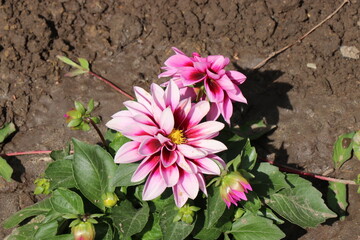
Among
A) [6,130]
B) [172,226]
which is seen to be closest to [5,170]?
[6,130]

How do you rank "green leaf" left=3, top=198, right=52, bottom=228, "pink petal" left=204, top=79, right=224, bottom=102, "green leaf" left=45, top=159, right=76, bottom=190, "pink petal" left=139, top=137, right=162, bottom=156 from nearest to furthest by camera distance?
1. "pink petal" left=139, top=137, right=162, bottom=156
2. "pink petal" left=204, top=79, right=224, bottom=102
3. "green leaf" left=45, top=159, right=76, bottom=190
4. "green leaf" left=3, top=198, right=52, bottom=228

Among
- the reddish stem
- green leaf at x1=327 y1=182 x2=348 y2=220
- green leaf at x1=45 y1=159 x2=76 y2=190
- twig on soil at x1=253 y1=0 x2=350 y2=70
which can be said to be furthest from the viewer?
twig on soil at x1=253 y1=0 x2=350 y2=70

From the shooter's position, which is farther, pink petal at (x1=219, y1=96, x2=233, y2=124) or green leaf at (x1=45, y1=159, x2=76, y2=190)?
green leaf at (x1=45, y1=159, x2=76, y2=190)

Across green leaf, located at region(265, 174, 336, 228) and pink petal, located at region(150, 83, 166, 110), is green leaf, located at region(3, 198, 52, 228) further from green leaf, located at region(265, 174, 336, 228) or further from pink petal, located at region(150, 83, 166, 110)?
green leaf, located at region(265, 174, 336, 228)

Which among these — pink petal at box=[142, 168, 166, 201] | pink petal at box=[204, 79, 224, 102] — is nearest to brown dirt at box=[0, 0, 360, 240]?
pink petal at box=[204, 79, 224, 102]

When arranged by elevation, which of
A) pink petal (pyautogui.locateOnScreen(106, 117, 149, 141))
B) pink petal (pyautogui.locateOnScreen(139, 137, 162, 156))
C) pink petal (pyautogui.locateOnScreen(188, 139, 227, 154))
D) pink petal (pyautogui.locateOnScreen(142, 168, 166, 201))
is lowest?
pink petal (pyautogui.locateOnScreen(142, 168, 166, 201))

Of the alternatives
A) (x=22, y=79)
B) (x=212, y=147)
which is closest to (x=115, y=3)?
(x=22, y=79)

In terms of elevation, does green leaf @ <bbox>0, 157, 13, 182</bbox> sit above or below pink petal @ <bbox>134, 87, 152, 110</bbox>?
below
